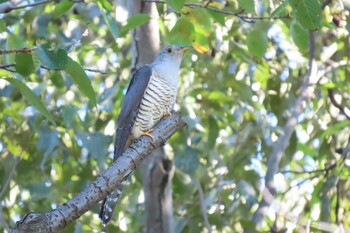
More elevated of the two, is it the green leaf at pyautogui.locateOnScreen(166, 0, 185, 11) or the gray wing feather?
the green leaf at pyautogui.locateOnScreen(166, 0, 185, 11)

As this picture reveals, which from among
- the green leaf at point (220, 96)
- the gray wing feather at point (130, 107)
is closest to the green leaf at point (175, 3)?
the gray wing feather at point (130, 107)

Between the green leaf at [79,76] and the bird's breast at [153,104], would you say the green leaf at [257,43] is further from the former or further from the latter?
the green leaf at [79,76]

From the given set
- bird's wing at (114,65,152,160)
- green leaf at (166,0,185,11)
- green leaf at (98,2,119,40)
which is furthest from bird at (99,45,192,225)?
green leaf at (166,0,185,11)

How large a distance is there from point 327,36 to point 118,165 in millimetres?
3449

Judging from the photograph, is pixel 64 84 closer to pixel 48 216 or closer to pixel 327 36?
pixel 327 36

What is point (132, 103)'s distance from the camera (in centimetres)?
468

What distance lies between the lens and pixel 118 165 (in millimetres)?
2990

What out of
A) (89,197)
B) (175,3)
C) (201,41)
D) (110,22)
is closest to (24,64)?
(89,197)

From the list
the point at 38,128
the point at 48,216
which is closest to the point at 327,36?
the point at 38,128

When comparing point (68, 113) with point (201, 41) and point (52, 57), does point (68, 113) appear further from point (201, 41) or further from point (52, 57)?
point (52, 57)

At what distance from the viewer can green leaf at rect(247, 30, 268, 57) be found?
4.04 metres

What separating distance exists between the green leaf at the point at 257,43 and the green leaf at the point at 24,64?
1432mm

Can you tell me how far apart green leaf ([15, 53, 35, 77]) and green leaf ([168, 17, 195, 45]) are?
3.86 ft

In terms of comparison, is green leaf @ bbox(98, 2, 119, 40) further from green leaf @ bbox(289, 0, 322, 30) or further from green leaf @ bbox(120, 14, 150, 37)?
green leaf @ bbox(289, 0, 322, 30)
